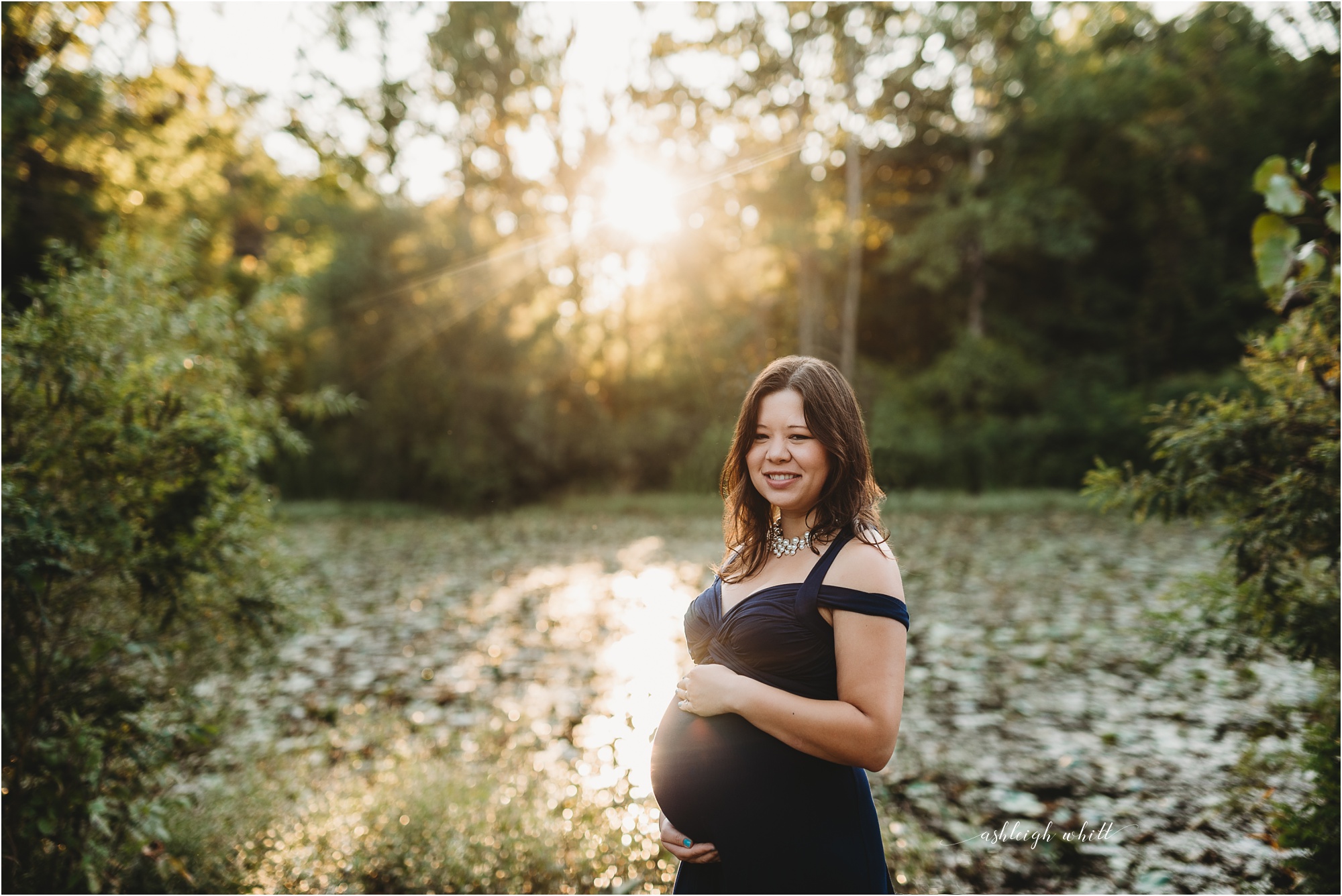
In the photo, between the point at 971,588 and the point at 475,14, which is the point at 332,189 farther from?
the point at 475,14

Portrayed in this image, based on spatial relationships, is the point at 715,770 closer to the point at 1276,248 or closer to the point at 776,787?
the point at 776,787

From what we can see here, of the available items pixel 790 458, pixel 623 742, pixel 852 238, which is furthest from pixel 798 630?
pixel 852 238

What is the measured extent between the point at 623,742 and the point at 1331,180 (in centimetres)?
424

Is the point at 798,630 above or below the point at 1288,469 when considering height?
below

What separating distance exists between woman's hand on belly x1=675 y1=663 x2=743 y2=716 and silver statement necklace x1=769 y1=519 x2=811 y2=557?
29cm

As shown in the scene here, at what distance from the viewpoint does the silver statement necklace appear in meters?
1.65

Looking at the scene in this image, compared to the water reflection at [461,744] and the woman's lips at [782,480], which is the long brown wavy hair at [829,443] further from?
the water reflection at [461,744]

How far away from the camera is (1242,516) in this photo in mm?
2934

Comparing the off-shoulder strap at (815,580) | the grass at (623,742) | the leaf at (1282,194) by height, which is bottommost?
the grass at (623,742)

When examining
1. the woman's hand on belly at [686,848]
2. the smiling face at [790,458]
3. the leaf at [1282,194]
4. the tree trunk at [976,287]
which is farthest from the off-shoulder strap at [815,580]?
the tree trunk at [976,287]

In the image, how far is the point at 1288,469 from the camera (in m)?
2.76

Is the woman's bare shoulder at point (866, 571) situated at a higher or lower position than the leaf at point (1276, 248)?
lower

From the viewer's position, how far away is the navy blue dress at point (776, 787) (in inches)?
61.4

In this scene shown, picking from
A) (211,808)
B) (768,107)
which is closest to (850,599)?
(211,808)
